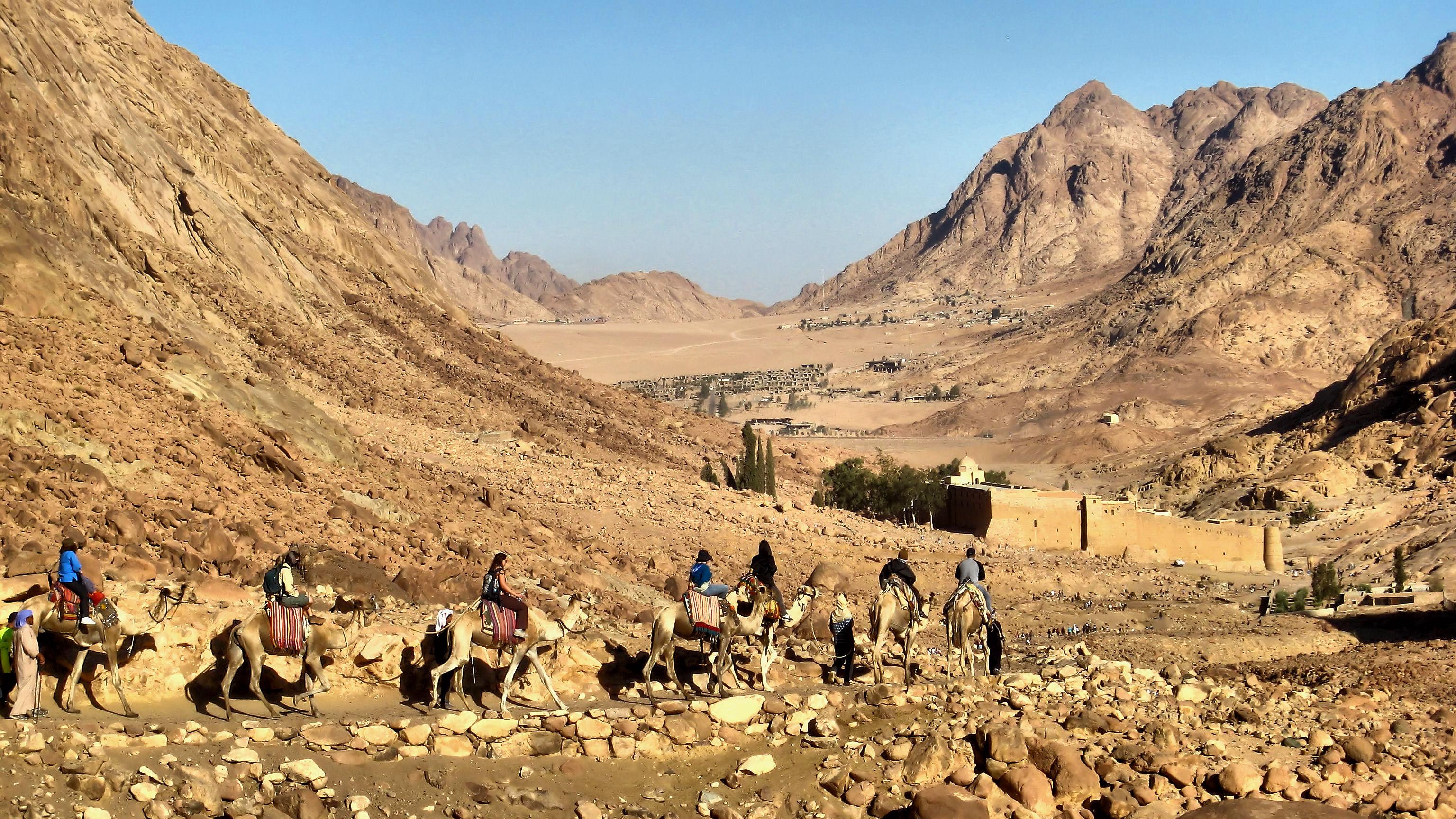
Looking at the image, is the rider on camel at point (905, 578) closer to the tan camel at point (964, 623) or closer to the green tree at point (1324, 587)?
the tan camel at point (964, 623)

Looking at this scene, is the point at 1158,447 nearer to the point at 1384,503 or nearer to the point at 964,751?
the point at 1384,503

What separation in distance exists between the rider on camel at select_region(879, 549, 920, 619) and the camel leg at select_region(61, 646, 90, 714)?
7356 millimetres

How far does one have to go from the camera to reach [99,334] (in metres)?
17.6

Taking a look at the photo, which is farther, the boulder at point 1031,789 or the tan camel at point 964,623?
the tan camel at point 964,623

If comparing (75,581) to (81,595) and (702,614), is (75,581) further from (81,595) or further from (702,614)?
(702,614)

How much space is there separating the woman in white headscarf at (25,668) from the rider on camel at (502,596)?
3.35m

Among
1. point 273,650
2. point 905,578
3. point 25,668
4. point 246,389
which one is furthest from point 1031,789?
point 246,389

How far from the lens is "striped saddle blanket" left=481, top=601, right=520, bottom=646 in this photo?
10836 mm

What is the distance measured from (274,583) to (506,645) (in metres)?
1.98

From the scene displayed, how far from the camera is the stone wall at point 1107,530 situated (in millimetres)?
37562

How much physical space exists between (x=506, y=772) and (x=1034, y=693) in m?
5.38

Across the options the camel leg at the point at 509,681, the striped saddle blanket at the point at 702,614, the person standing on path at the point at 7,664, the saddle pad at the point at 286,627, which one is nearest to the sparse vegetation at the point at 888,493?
the striped saddle blanket at the point at 702,614

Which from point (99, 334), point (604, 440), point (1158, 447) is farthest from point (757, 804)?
point (1158, 447)

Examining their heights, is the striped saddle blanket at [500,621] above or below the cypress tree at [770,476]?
below
